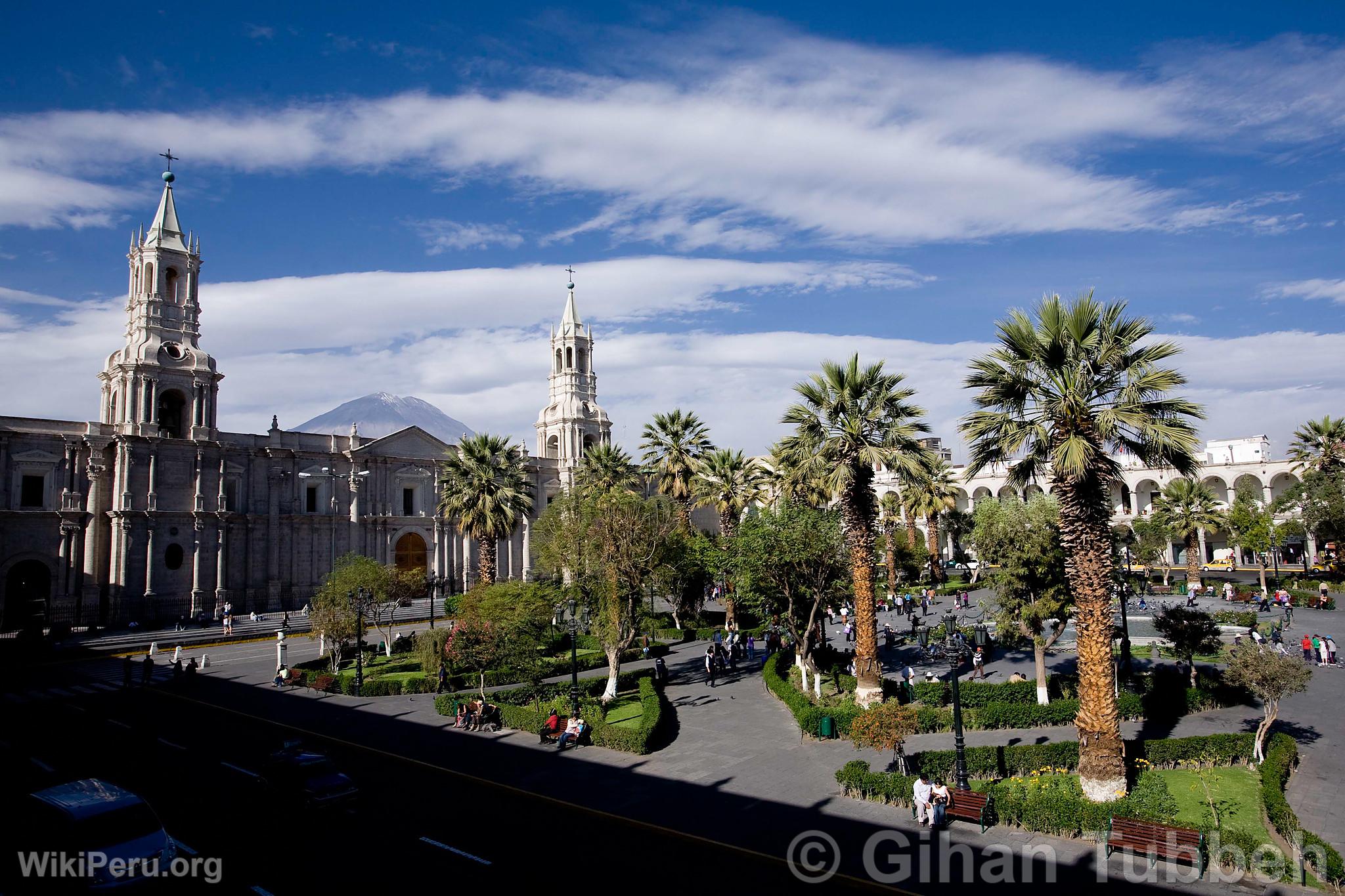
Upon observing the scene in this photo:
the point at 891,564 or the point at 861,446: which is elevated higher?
the point at 861,446

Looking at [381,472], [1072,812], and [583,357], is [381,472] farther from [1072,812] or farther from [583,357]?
[1072,812]

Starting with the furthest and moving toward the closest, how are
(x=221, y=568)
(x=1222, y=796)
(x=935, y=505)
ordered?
(x=935, y=505), (x=221, y=568), (x=1222, y=796)

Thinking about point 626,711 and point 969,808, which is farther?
point 626,711

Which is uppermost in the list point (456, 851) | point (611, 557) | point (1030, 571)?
point (611, 557)

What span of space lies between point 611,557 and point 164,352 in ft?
143

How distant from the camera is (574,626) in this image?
25.6m

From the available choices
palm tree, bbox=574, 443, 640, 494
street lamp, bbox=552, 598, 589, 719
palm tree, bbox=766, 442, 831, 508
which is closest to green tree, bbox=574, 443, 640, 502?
palm tree, bbox=574, 443, 640, 494

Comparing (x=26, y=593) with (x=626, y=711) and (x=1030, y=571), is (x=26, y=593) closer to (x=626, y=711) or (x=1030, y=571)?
(x=626, y=711)

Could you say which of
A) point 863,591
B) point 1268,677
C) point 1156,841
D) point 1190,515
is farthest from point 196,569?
point 1190,515

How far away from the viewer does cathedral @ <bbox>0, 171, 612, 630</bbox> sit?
4997cm

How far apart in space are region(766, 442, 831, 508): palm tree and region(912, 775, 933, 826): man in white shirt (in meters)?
11.0

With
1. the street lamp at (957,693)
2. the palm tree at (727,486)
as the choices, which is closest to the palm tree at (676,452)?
the palm tree at (727,486)

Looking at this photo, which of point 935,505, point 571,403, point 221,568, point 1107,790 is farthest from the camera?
point 571,403

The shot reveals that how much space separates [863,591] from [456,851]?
1456cm
